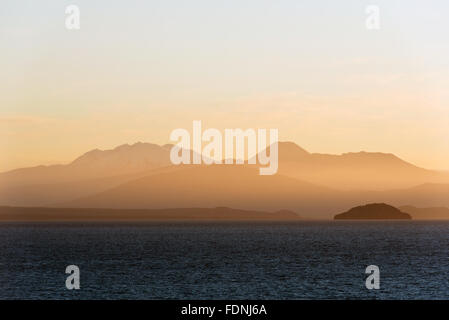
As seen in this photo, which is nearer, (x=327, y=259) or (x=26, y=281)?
(x=26, y=281)

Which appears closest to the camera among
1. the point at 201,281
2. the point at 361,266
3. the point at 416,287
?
the point at 416,287

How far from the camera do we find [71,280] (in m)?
68.2

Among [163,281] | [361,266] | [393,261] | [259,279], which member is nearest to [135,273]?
[163,281]

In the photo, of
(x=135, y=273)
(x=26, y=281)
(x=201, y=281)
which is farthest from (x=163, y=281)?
(x=26, y=281)
